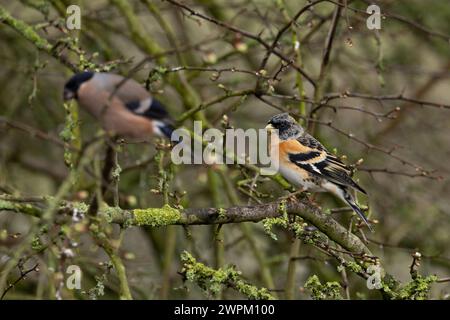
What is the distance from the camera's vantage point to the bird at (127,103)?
425 cm

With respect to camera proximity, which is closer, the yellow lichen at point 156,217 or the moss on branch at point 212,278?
the yellow lichen at point 156,217

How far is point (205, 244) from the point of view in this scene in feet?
27.7

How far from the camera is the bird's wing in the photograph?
5289 millimetres

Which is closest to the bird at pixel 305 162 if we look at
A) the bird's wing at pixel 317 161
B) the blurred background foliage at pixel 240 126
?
the bird's wing at pixel 317 161

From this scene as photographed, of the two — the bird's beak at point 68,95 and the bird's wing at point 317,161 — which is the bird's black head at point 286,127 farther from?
the bird's beak at point 68,95

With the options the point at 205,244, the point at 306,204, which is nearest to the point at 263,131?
the point at 306,204

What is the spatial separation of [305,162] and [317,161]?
87mm

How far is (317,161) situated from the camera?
5.48 m

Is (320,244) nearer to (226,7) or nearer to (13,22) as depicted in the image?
(13,22)

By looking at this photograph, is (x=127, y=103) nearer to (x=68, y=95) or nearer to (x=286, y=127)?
(x=68, y=95)

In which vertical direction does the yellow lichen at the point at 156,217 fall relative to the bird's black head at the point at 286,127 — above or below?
below

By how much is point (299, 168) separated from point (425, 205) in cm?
313

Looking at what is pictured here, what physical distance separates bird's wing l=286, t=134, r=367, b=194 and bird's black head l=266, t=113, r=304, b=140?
0.18ft

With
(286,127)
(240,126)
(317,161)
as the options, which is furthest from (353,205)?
(240,126)
